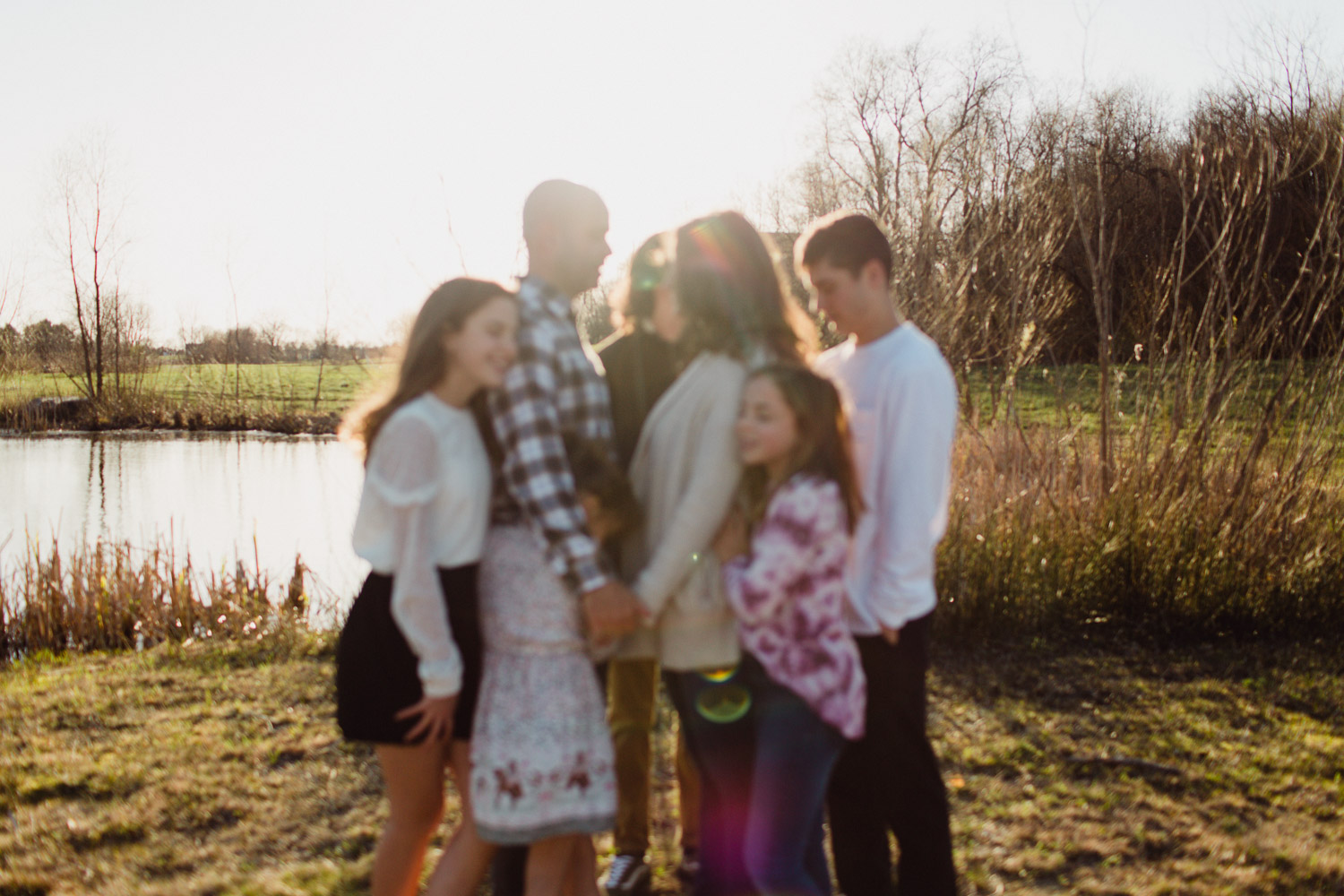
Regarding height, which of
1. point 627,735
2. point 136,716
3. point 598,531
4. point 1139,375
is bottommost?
point 136,716

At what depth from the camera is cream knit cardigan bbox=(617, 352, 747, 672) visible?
6.13ft

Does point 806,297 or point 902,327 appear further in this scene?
point 806,297

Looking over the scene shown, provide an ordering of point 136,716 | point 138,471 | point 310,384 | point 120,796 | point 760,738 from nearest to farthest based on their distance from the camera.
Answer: point 760,738 → point 120,796 → point 136,716 → point 138,471 → point 310,384

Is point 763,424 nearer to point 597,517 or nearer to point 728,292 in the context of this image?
point 728,292

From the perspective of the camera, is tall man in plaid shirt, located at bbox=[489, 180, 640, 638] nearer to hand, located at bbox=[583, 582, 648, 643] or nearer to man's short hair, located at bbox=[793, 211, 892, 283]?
hand, located at bbox=[583, 582, 648, 643]

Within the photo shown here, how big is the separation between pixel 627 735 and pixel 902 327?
1.41 meters

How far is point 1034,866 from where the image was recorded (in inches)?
117

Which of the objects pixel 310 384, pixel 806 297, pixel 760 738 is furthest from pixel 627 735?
pixel 310 384

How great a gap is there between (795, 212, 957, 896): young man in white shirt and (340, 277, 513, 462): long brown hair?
2.57ft

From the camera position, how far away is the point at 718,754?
6.27ft

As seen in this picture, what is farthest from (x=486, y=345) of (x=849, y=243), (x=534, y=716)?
(x=849, y=243)

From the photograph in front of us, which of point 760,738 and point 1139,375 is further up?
point 1139,375

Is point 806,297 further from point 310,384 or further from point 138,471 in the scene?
point 310,384

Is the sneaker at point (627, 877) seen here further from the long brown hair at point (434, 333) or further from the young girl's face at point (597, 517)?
the long brown hair at point (434, 333)
